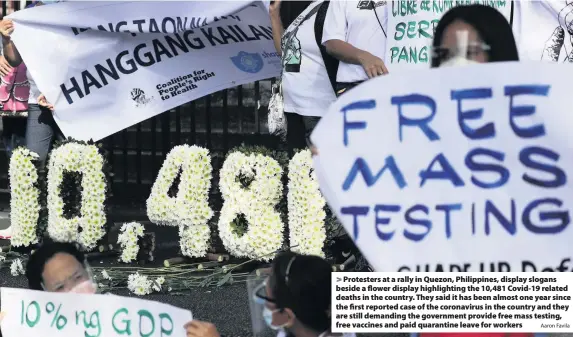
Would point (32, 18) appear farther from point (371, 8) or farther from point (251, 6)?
point (371, 8)

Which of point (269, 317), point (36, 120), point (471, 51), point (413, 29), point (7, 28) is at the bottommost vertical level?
point (269, 317)

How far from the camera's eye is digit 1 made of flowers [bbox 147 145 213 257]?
6.25 m

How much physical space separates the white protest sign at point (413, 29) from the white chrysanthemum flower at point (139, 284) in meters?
1.69

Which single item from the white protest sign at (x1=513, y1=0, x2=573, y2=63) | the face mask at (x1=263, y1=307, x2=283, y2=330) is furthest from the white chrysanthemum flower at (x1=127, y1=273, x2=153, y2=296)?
the face mask at (x1=263, y1=307, x2=283, y2=330)

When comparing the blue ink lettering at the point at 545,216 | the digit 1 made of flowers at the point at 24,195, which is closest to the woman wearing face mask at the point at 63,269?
the blue ink lettering at the point at 545,216

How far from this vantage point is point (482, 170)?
125 inches

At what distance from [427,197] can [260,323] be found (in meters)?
0.68

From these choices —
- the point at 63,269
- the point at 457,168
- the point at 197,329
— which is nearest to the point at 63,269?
the point at 63,269

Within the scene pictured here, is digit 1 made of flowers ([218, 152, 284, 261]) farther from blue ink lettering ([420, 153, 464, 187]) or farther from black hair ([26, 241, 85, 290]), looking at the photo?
blue ink lettering ([420, 153, 464, 187])

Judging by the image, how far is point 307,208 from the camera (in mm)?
5902

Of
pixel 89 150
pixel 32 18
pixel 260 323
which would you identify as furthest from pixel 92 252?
pixel 260 323

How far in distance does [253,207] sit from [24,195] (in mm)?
1535

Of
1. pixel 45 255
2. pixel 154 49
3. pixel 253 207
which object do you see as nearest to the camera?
pixel 45 255

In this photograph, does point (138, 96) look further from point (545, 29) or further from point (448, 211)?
point (448, 211)
